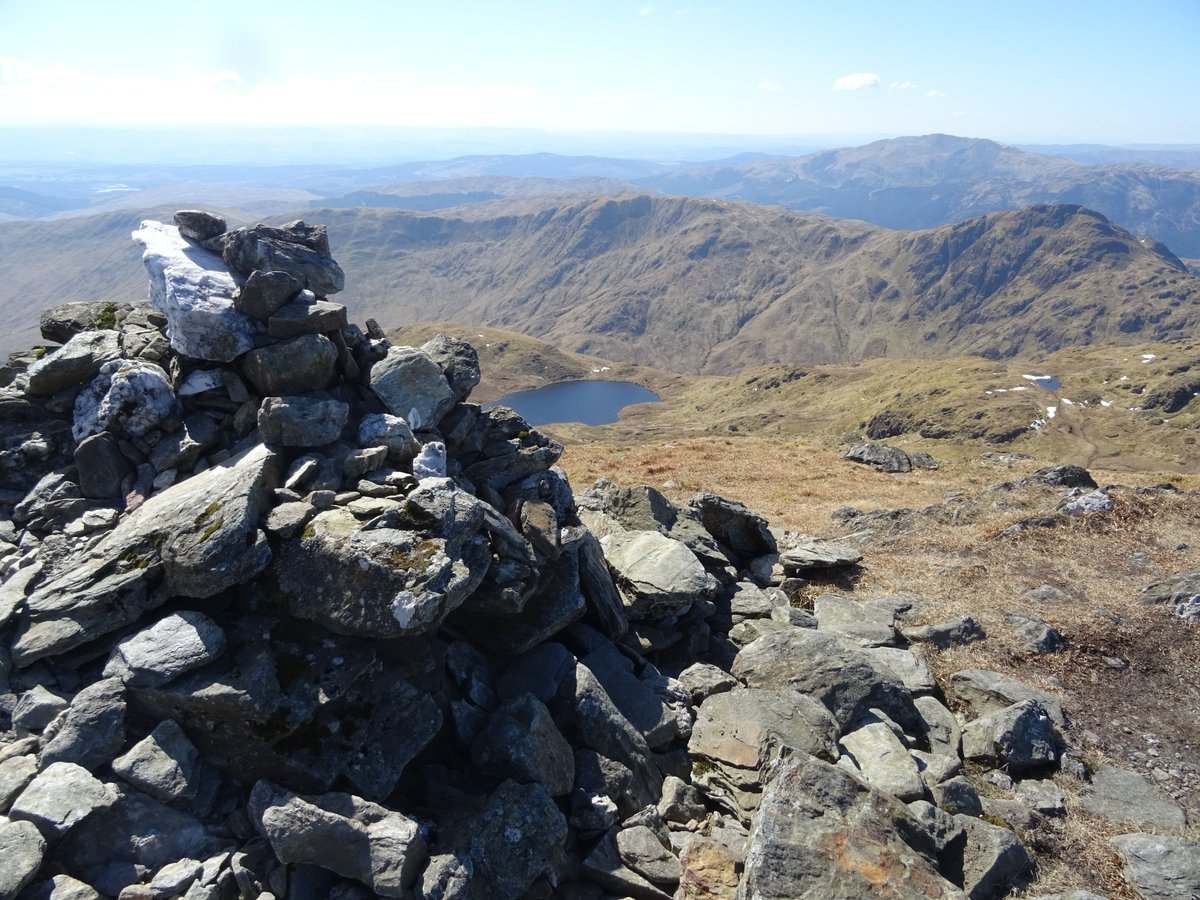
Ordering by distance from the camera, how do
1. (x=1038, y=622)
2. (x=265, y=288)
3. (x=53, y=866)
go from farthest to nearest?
(x=1038, y=622), (x=265, y=288), (x=53, y=866)

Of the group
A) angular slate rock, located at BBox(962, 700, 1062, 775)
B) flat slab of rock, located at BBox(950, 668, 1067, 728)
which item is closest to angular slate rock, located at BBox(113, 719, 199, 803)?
angular slate rock, located at BBox(962, 700, 1062, 775)

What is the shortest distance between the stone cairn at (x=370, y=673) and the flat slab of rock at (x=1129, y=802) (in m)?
0.92

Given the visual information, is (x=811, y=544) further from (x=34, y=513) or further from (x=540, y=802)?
(x=34, y=513)

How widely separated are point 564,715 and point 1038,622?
54.8ft

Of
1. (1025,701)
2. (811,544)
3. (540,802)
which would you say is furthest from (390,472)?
(811,544)

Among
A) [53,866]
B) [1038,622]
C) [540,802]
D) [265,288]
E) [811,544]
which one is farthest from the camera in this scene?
[811,544]

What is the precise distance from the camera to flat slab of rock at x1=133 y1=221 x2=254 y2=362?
16.1m

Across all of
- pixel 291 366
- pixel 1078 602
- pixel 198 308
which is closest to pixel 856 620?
pixel 1078 602

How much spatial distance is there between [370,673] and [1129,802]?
657 inches

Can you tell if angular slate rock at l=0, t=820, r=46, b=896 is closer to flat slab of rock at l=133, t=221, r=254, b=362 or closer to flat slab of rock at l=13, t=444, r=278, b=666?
flat slab of rock at l=13, t=444, r=278, b=666

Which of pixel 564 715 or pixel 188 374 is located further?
pixel 188 374

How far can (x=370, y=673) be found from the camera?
12.5m

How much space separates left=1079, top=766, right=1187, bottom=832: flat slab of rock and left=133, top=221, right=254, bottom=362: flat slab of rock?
2230cm

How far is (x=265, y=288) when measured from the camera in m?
16.4
